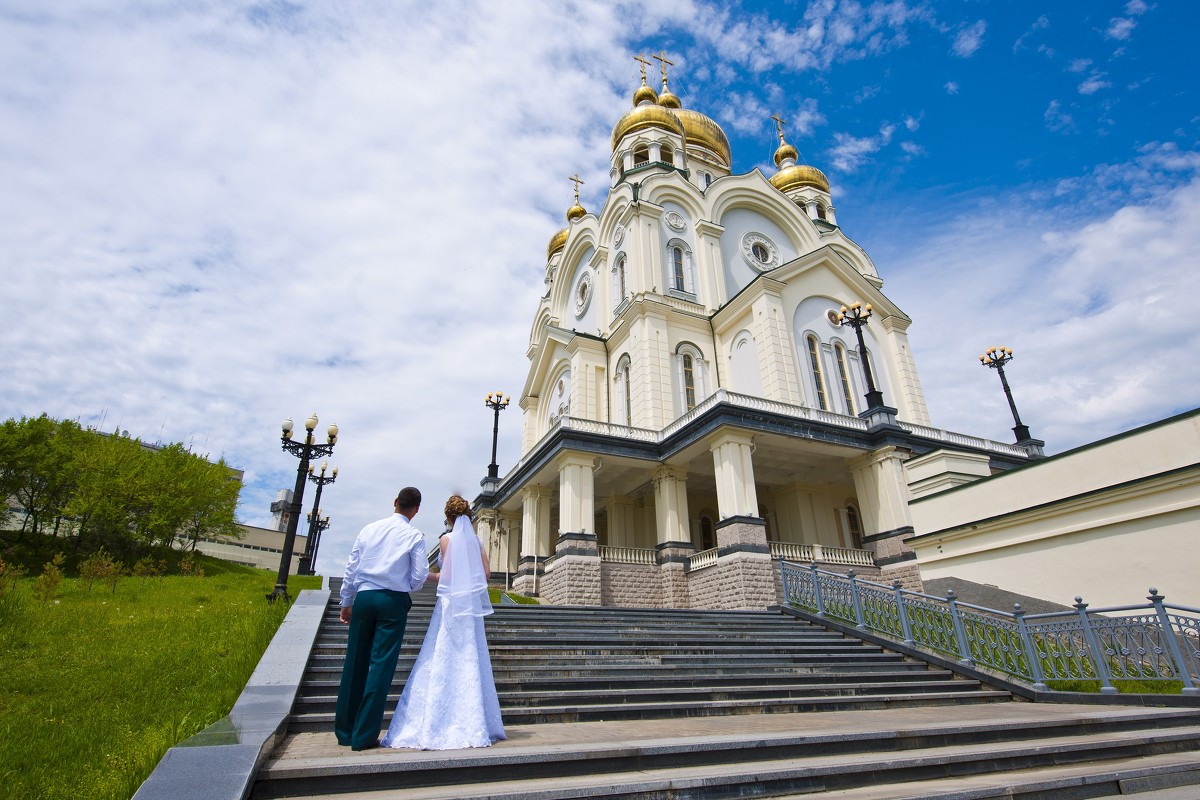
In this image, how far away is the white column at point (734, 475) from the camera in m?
17.6

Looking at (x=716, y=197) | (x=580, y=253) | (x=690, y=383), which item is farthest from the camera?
(x=580, y=253)

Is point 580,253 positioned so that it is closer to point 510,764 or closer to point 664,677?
point 664,677

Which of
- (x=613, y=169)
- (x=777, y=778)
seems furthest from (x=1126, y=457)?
(x=613, y=169)

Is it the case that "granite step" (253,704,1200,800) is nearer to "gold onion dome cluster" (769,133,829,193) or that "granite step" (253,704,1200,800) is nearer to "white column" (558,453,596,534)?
"white column" (558,453,596,534)

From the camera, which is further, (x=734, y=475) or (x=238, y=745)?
(x=734, y=475)

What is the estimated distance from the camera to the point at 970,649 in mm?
9352

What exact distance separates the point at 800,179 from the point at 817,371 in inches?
698

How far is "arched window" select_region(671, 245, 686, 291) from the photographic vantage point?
2572cm

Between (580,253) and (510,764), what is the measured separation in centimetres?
2969

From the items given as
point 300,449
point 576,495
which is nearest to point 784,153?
point 576,495

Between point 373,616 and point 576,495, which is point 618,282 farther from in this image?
point 373,616

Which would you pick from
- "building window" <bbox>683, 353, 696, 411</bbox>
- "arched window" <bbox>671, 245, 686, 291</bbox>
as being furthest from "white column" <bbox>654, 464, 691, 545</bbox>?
"arched window" <bbox>671, 245, 686, 291</bbox>

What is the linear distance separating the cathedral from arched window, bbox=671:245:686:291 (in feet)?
0.27

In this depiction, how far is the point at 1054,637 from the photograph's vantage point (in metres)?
8.58
